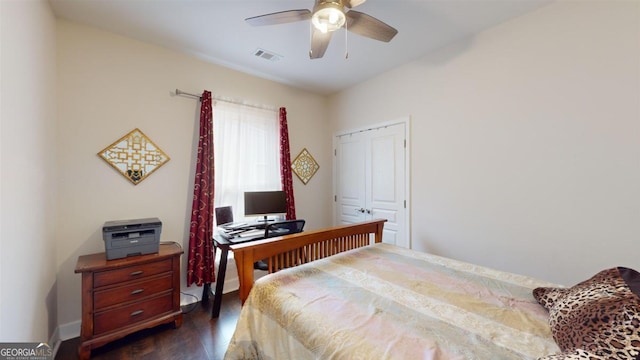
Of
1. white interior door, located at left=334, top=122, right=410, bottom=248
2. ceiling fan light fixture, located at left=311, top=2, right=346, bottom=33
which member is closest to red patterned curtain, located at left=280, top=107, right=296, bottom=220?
white interior door, located at left=334, top=122, right=410, bottom=248

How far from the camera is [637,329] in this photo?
72cm

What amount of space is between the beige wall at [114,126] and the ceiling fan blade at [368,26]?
186 centimetres

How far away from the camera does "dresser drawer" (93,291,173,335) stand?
6.10 ft

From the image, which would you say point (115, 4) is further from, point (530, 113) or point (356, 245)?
point (530, 113)

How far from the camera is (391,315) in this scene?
3.74 feet

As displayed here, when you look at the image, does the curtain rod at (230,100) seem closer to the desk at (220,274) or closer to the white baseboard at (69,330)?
the desk at (220,274)

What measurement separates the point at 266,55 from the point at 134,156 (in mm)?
1706

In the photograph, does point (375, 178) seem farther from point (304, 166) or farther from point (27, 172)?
point (27, 172)

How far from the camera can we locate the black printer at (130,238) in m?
1.97

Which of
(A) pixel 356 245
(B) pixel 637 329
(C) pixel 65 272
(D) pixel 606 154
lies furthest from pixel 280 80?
(B) pixel 637 329

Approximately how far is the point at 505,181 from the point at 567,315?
5.15ft

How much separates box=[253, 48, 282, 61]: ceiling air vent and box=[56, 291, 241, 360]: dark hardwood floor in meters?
2.73

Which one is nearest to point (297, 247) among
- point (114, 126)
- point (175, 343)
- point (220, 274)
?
point (220, 274)

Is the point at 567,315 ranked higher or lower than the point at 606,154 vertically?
lower
